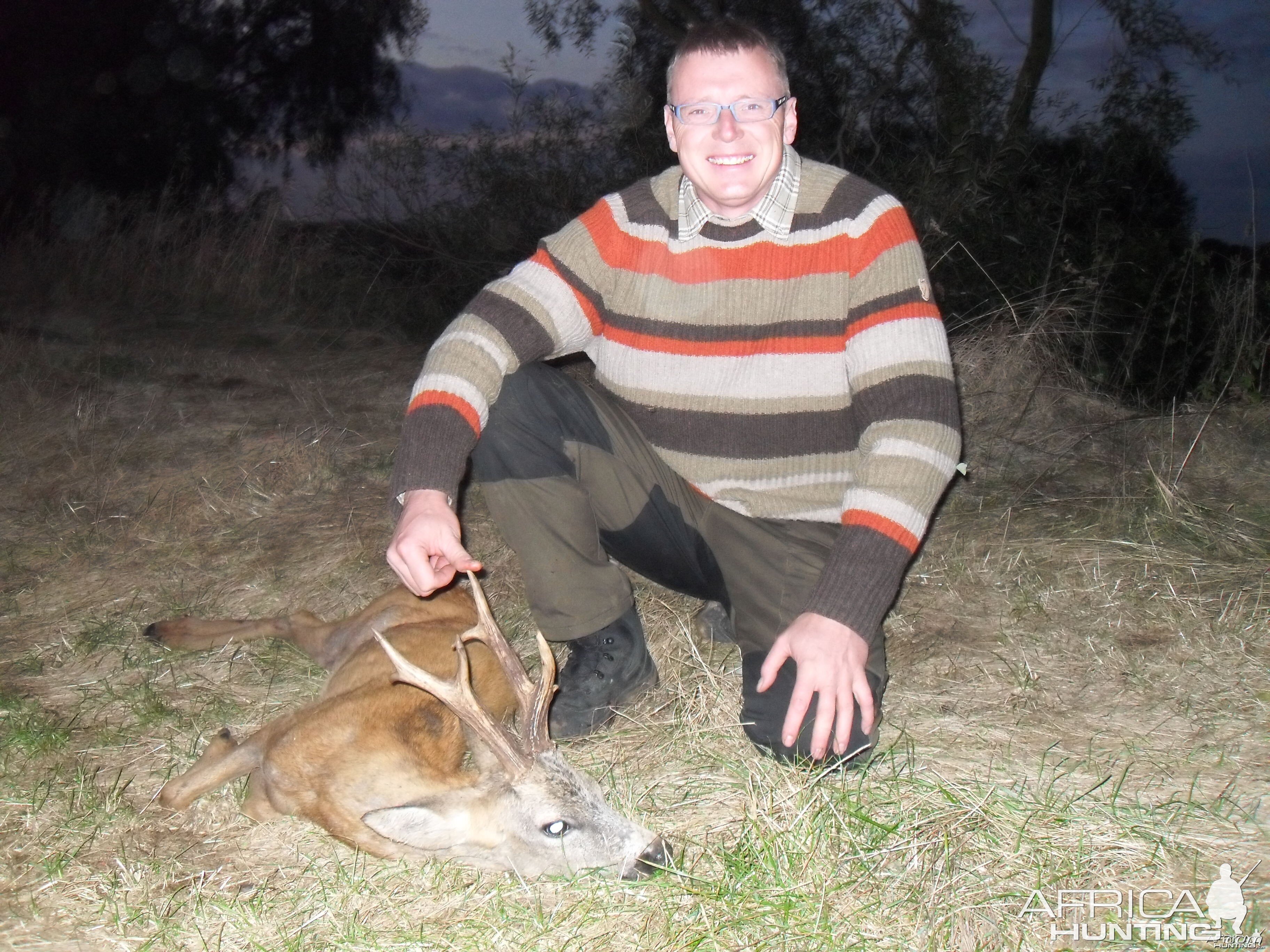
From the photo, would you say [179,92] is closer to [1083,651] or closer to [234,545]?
[234,545]

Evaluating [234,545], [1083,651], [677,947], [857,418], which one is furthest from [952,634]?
[234,545]

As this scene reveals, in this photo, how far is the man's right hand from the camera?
240 cm

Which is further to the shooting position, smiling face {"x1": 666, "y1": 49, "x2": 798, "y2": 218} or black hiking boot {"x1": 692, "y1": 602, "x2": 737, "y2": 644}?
black hiking boot {"x1": 692, "y1": 602, "x2": 737, "y2": 644}

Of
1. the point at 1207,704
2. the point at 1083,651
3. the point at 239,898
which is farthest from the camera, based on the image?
the point at 1083,651

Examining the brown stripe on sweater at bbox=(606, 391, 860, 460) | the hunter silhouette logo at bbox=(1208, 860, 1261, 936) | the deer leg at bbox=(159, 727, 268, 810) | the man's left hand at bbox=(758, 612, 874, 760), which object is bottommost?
the deer leg at bbox=(159, 727, 268, 810)

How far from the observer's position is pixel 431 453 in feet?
8.37

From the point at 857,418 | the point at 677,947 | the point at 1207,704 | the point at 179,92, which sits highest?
the point at 179,92

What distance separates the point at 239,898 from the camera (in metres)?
2.41

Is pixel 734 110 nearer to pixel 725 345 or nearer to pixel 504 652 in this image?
pixel 725 345

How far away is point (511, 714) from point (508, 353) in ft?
3.67

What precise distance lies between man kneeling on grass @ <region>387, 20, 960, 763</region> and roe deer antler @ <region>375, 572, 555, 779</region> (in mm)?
157

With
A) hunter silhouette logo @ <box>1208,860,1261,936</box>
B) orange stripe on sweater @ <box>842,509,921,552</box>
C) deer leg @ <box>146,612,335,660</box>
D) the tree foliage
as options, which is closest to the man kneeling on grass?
orange stripe on sweater @ <box>842,509,921,552</box>

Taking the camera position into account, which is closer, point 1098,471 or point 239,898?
point 239,898

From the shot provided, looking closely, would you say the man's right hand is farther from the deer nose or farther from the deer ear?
the deer nose
